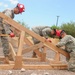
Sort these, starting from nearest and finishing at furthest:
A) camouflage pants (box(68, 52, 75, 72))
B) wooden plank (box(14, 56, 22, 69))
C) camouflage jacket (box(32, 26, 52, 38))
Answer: wooden plank (box(14, 56, 22, 69))
camouflage pants (box(68, 52, 75, 72))
camouflage jacket (box(32, 26, 52, 38))

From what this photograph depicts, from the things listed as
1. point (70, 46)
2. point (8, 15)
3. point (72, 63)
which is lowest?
point (72, 63)

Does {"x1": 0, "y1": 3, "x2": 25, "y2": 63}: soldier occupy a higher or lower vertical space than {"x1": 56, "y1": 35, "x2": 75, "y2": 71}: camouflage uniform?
higher

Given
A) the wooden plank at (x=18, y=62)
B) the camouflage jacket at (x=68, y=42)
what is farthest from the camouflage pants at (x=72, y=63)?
the wooden plank at (x=18, y=62)

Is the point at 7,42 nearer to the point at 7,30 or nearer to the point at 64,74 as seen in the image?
the point at 7,30

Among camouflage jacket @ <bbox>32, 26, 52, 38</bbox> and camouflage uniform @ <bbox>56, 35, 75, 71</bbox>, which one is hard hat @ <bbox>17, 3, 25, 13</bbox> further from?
camouflage jacket @ <bbox>32, 26, 52, 38</bbox>

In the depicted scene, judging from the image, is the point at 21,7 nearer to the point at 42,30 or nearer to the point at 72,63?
the point at 42,30

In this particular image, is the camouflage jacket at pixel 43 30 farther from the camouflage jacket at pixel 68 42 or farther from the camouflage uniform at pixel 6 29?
the camouflage uniform at pixel 6 29

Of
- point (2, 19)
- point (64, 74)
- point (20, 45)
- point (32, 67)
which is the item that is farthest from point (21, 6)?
point (64, 74)

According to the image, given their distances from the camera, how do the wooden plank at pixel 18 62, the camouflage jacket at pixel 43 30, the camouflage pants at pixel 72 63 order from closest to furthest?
1. the wooden plank at pixel 18 62
2. the camouflage pants at pixel 72 63
3. the camouflage jacket at pixel 43 30

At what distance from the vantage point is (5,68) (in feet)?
27.6

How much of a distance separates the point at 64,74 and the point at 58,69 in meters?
0.87

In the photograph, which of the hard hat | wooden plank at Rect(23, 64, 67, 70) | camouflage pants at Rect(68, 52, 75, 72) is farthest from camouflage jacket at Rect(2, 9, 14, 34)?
camouflage pants at Rect(68, 52, 75, 72)

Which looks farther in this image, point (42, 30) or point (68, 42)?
point (42, 30)

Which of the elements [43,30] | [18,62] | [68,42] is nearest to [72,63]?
[68,42]
